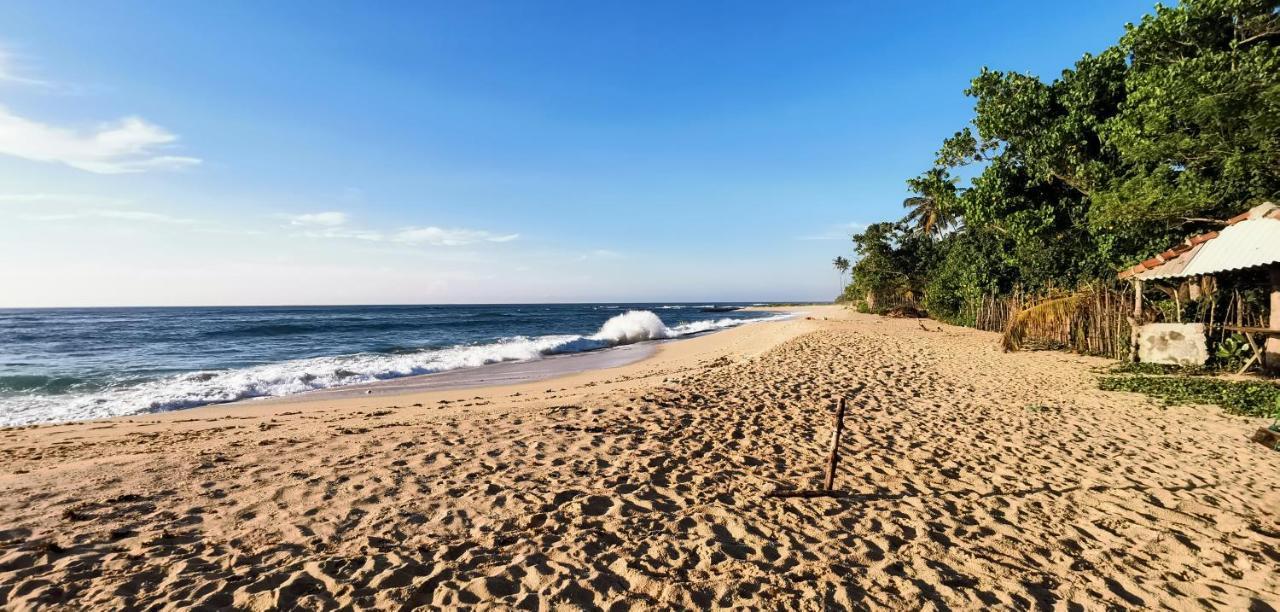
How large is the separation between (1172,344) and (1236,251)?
9.74ft

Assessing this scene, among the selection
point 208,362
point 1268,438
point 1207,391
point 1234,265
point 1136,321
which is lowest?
point 208,362

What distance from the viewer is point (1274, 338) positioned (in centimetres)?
1029

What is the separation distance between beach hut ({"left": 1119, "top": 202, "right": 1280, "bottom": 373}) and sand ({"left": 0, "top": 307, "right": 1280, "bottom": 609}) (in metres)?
3.30

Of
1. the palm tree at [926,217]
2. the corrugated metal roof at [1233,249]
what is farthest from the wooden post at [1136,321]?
the palm tree at [926,217]

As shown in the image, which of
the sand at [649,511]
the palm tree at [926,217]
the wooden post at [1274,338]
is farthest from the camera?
the palm tree at [926,217]

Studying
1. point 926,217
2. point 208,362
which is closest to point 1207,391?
point 208,362

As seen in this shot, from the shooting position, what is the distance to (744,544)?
172 inches

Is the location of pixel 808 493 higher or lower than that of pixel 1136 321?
lower

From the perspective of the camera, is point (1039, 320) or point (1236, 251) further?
point (1039, 320)

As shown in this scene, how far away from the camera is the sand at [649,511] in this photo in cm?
369

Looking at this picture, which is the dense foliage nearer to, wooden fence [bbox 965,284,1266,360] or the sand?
wooden fence [bbox 965,284,1266,360]

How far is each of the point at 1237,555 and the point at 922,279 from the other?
35.7 m

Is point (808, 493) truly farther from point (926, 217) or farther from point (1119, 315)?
point (926, 217)

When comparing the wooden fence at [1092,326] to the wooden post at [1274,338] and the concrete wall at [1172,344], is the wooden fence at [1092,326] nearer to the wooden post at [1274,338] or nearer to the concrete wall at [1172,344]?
the concrete wall at [1172,344]
